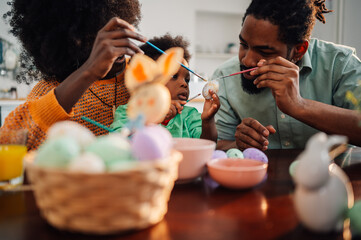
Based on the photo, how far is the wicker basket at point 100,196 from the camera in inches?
16.1

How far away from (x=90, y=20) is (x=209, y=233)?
1.18 meters

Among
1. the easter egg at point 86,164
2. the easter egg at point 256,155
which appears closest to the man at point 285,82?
the easter egg at point 256,155

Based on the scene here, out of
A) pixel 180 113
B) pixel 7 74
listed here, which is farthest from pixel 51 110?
pixel 7 74

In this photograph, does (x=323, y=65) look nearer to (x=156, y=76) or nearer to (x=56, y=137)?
(x=156, y=76)

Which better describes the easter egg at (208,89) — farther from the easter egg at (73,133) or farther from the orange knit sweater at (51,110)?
the easter egg at (73,133)

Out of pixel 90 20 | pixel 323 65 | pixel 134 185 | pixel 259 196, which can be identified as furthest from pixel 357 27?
pixel 134 185

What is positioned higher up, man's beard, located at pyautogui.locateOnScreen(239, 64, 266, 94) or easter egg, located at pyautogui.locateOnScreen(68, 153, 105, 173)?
easter egg, located at pyautogui.locateOnScreen(68, 153, 105, 173)

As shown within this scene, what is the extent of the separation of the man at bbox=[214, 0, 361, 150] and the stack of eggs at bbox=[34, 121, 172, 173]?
0.73m

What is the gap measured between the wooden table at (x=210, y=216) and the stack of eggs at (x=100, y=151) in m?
0.12

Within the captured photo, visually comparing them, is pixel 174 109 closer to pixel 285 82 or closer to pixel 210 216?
pixel 285 82

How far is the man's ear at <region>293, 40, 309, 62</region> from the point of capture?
55.1 inches

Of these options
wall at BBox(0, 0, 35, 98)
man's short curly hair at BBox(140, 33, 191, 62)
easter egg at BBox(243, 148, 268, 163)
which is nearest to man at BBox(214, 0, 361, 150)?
easter egg at BBox(243, 148, 268, 163)

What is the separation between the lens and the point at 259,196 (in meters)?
0.62

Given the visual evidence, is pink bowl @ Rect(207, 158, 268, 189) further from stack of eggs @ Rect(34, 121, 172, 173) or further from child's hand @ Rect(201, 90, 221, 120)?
child's hand @ Rect(201, 90, 221, 120)
